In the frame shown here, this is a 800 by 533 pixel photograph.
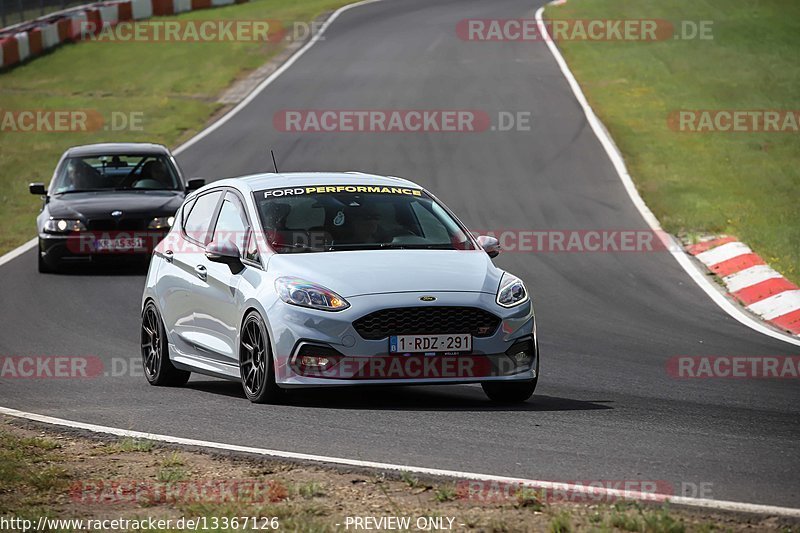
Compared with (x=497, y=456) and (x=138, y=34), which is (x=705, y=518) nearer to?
(x=497, y=456)

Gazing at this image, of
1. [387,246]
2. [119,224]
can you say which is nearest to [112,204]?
[119,224]

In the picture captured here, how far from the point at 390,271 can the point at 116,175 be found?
36.7 feet

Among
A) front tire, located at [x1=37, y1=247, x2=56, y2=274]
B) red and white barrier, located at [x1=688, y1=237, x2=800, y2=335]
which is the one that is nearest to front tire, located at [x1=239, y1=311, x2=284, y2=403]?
red and white barrier, located at [x1=688, y1=237, x2=800, y2=335]

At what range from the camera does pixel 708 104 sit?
102ft

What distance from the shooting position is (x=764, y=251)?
17.7 meters

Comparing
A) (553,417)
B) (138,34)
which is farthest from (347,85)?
(553,417)

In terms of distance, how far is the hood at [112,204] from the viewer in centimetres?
1864

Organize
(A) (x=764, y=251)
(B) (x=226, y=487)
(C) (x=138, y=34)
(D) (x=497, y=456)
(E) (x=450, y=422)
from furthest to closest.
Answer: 1. (C) (x=138, y=34)
2. (A) (x=764, y=251)
3. (E) (x=450, y=422)
4. (D) (x=497, y=456)
5. (B) (x=226, y=487)

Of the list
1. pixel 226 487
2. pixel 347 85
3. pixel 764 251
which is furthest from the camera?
pixel 347 85

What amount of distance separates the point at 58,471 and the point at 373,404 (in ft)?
8.71

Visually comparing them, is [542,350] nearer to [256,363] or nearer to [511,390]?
[511,390]

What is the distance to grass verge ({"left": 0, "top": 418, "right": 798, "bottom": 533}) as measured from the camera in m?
6.06

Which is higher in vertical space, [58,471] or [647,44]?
[58,471]

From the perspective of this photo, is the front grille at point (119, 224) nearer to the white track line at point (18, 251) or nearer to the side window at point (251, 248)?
the white track line at point (18, 251)
